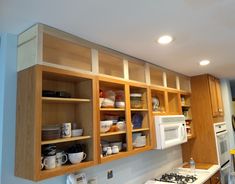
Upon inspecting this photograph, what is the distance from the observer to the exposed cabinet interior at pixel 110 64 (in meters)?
1.96

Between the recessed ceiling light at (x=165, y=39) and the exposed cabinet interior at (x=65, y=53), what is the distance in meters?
0.66

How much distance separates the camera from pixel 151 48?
2035 mm

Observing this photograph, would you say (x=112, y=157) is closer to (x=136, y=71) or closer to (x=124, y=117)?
(x=124, y=117)

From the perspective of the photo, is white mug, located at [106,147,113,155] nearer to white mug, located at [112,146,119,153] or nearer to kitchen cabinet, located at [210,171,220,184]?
white mug, located at [112,146,119,153]

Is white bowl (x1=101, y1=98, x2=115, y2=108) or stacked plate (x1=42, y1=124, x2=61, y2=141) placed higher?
white bowl (x1=101, y1=98, x2=115, y2=108)

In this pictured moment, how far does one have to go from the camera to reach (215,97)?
3.55m

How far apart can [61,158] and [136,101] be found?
106 centimetres

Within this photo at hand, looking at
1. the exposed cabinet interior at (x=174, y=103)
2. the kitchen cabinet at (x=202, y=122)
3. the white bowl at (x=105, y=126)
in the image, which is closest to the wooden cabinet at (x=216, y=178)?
the kitchen cabinet at (x=202, y=122)

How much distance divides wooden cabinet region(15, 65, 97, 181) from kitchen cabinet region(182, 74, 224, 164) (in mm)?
2371

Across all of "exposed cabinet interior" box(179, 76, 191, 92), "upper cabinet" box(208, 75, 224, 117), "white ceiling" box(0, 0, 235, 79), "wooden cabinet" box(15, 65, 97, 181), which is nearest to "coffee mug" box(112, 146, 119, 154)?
"wooden cabinet" box(15, 65, 97, 181)

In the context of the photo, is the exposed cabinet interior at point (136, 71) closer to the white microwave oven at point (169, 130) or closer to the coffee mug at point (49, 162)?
the white microwave oven at point (169, 130)

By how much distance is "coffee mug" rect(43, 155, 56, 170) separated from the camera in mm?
1395

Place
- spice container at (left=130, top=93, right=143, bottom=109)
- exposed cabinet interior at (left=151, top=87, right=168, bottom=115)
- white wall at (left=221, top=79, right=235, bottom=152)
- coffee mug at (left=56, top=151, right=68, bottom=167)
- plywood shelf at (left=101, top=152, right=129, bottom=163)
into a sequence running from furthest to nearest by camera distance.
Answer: white wall at (left=221, top=79, right=235, bottom=152) → exposed cabinet interior at (left=151, top=87, right=168, bottom=115) → spice container at (left=130, top=93, right=143, bottom=109) → plywood shelf at (left=101, top=152, right=129, bottom=163) → coffee mug at (left=56, top=151, right=68, bottom=167)

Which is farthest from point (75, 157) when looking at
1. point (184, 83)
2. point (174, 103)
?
point (184, 83)
